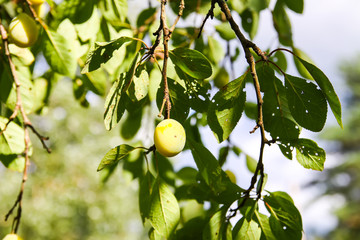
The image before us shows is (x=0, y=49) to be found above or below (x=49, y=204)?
above

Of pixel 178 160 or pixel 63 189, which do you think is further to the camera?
pixel 178 160

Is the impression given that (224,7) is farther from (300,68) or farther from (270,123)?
(300,68)

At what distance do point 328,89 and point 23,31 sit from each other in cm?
58

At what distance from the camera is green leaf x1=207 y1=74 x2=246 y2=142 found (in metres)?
0.58

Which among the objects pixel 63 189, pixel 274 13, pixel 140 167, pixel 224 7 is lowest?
pixel 63 189

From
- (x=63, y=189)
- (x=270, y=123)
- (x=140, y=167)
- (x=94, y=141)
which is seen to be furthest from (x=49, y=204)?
(x=270, y=123)

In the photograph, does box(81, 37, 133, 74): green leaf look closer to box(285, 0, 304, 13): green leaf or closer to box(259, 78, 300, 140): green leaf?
box(259, 78, 300, 140): green leaf

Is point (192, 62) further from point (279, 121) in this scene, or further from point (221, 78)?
point (221, 78)

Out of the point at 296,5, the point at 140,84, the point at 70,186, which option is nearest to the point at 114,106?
the point at 140,84

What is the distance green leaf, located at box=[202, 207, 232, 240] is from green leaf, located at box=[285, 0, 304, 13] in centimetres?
48

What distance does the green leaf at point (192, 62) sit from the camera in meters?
0.58

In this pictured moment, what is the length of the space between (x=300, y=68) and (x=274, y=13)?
17 centimetres

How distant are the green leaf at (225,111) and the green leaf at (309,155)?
109mm

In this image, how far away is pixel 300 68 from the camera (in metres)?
0.96
